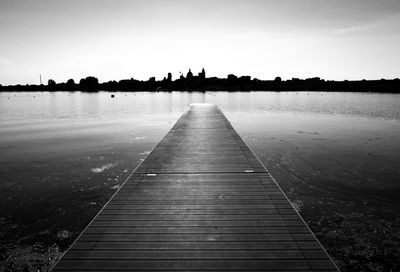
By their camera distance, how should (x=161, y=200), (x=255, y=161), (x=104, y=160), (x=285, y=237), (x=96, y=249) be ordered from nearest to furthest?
(x=96, y=249), (x=285, y=237), (x=161, y=200), (x=255, y=161), (x=104, y=160)

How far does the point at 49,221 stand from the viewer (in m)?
8.50

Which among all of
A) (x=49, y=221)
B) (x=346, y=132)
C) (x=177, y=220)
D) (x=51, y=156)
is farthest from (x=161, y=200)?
(x=346, y=132)

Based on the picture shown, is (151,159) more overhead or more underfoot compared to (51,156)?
more overhead

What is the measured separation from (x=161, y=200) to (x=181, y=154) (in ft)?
16.1

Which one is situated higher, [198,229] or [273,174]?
[198,229]

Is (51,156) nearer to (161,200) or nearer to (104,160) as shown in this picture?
(104,160)

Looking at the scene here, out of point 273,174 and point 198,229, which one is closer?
point 198,229

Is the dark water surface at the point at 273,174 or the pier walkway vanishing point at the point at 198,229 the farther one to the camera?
the dark water surface at the point at 273,174

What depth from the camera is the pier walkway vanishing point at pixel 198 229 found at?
393cm

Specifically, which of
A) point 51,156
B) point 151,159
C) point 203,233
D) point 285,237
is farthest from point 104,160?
point 285,237

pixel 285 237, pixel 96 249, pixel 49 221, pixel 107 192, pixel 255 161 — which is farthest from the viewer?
pixel 107 192

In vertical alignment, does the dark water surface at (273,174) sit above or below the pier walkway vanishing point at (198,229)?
below

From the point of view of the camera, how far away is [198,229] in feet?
16.2

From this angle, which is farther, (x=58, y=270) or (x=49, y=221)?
(x=49, y=221)
